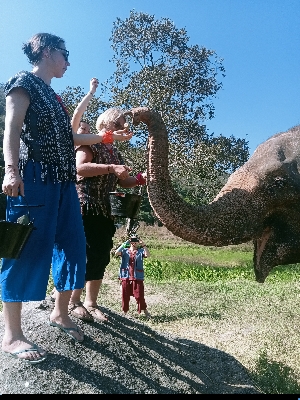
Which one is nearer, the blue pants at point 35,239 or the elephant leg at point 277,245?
the blue pants at point 35,239

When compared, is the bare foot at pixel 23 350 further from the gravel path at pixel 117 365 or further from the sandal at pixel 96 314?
the sandal at pixel 96 314

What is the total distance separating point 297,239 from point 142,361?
164 cm

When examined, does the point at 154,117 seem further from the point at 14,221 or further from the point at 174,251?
the point at 174,251

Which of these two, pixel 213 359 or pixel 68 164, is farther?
pixel 213 359

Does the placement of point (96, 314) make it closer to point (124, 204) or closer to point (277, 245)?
point (124, 204)

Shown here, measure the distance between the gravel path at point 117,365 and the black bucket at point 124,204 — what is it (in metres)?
0.91

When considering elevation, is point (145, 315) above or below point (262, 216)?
below

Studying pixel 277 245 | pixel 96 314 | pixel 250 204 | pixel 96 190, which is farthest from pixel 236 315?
pixel 96 190

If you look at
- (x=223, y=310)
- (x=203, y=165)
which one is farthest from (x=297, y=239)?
(x=203, y=165)

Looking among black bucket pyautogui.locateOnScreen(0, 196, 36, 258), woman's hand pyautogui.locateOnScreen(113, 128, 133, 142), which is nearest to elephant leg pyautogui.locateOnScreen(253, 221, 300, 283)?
woman's hand pyautogui.locateOnScreen(113, 128, 133, 142)

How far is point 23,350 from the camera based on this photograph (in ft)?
10.3

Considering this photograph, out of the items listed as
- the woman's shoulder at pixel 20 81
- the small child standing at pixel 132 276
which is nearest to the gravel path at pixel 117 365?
the woman's shoulder at pixel 20 81

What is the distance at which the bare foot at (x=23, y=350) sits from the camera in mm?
3138

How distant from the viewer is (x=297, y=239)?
14.2ft
